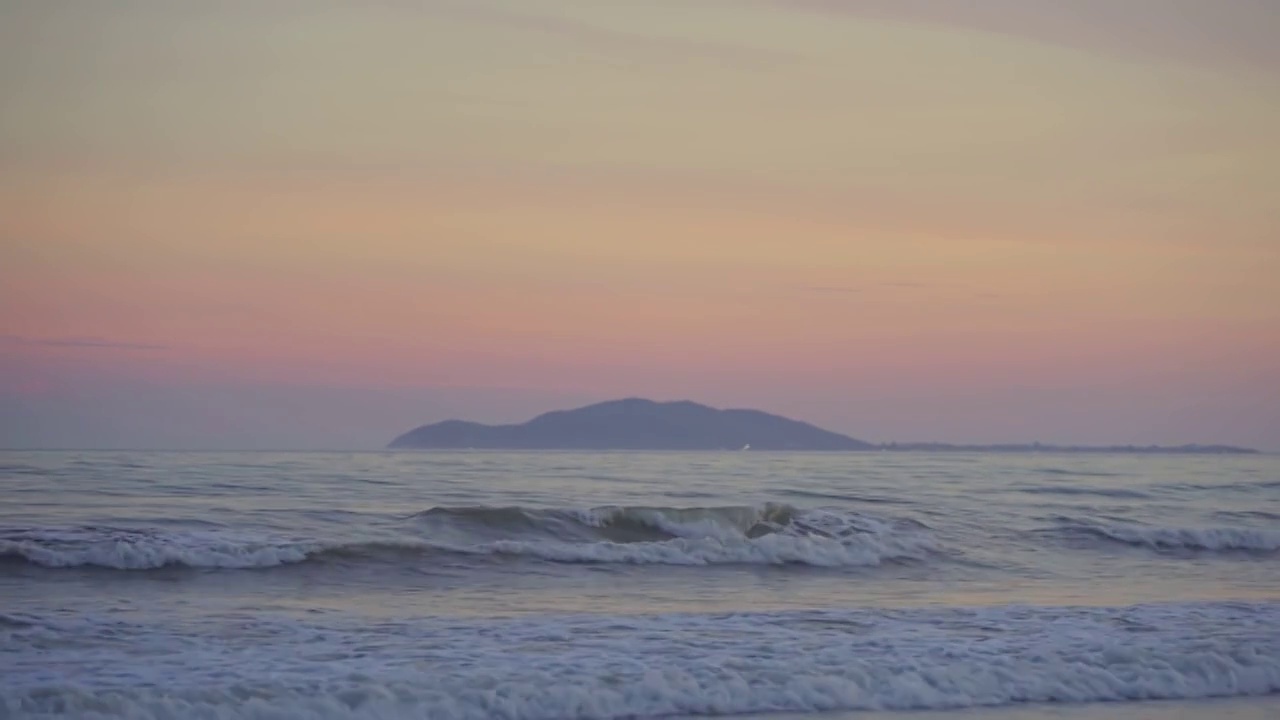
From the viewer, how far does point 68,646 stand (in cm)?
1093

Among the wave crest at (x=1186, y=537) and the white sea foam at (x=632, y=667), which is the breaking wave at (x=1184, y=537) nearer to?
the wave crest at (x=1186, y=537)

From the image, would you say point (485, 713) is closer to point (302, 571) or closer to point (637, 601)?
point (637, 601)

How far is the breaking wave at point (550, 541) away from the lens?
640 inches

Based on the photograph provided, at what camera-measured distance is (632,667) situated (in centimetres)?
1060

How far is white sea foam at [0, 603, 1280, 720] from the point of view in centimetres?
955

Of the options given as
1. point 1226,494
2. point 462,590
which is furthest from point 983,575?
point 1226,494

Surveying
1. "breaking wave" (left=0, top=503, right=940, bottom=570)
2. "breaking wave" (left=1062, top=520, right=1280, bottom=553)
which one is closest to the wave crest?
"breaking wave" (left=1062, top=520, right=1280, bottom=553)

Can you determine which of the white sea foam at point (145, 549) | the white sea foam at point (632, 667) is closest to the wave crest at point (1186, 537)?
the white sea foam at point (632, 667)

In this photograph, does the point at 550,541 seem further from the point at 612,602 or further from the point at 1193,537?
the point at 1193,537

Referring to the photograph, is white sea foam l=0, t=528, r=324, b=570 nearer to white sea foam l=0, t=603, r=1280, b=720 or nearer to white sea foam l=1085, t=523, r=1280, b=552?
white sea foam l=0, t=603, r=1280, b=720

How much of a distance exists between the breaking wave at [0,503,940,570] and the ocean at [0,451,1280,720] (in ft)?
0.19

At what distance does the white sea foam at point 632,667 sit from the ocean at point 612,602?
1.4 inches

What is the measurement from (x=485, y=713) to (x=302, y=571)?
724 centimetres

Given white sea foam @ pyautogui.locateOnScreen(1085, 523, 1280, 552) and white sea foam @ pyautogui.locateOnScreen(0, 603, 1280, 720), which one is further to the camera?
white sea foam @ pyautogui.locateOnScreen(1085, 523, 1280, 552)
